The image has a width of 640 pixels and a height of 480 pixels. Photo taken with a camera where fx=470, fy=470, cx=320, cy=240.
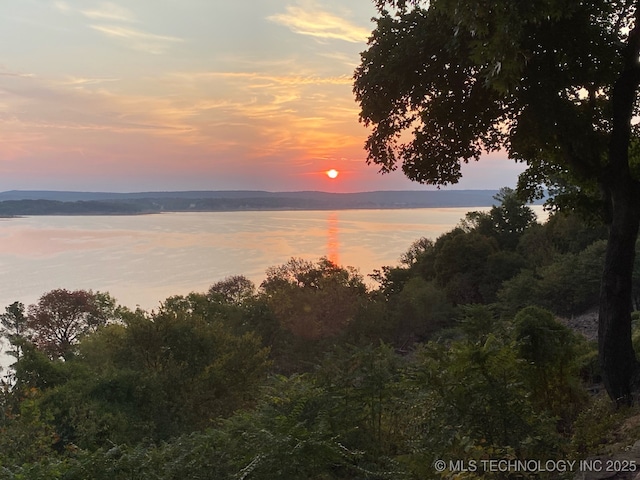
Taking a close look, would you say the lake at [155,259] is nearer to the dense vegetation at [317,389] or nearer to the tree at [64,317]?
the tree at [64,317]

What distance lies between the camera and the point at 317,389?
29.0 feet

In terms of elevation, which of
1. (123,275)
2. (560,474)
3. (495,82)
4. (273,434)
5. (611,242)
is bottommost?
(123,275)

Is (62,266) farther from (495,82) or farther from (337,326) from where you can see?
(495,82)

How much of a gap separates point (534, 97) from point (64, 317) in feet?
155

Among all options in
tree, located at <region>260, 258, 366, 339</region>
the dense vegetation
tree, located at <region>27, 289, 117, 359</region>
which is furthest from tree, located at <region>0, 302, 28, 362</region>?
tree, located at <region>260, 258, 366, 339</region>

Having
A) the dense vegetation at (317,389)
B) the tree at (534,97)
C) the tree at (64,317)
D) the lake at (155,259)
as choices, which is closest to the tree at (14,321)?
the dense vegetation at (317,389)

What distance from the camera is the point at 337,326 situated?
35562 mm

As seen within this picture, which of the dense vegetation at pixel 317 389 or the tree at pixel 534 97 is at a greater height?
the tree at pixel 534 97

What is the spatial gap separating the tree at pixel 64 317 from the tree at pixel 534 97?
1593 inches

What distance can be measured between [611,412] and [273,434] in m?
4.88

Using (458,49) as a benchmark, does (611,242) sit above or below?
below

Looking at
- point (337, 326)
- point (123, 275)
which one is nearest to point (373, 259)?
point (123, 275)

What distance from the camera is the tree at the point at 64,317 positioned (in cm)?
4341

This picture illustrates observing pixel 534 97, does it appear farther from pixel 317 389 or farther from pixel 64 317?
pixel 64 317
